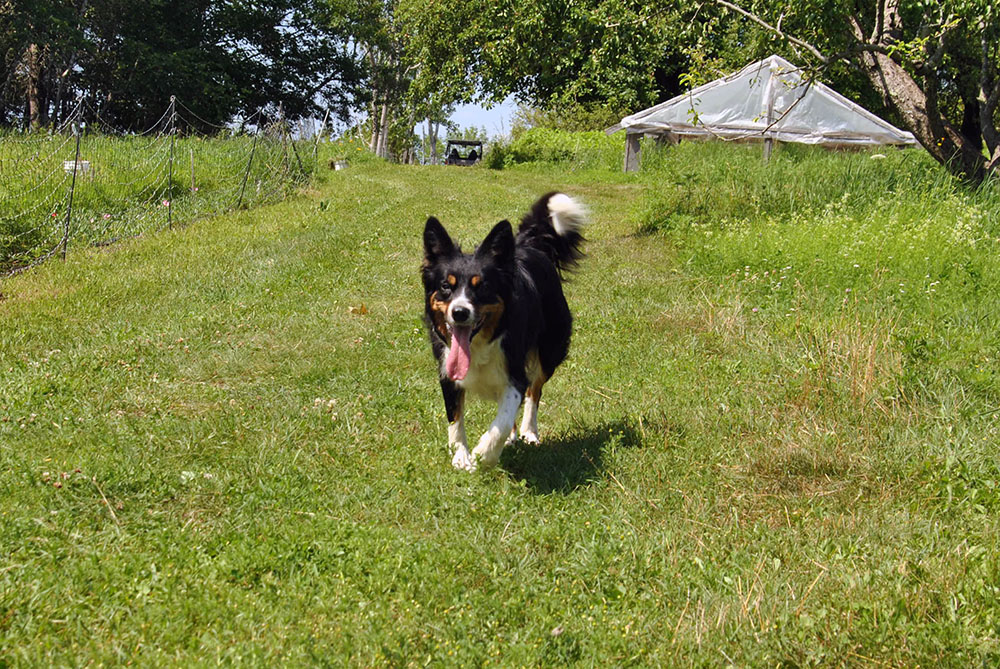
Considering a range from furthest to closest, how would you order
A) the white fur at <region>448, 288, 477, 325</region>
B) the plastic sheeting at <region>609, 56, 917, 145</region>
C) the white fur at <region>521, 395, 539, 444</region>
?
the plastic sheeting at <region>609, 56, 917, 145</region> → the white fur at <region>521, 395, 539, 444</region> → the white fur at <region>448, 288, 477, 325</region>

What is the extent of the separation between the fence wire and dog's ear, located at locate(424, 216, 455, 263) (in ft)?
20.1

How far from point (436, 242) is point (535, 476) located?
1397 mm

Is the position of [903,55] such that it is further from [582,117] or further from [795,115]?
[582,117]

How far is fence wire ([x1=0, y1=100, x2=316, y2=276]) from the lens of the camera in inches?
382

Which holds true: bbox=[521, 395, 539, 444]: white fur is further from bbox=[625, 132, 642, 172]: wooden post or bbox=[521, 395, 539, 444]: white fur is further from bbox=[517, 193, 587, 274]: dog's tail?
bbox=[625, 132, 642, 172]: wooden post

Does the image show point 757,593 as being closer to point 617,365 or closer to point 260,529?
point 260,529

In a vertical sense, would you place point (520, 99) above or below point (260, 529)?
above

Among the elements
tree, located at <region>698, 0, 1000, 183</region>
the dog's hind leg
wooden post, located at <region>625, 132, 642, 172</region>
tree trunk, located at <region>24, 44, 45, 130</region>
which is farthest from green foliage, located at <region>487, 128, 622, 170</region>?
the dog's hind leg

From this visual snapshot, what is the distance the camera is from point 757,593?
3182 mm

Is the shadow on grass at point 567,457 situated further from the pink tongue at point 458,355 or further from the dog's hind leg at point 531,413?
the pink tongue at point 458,355

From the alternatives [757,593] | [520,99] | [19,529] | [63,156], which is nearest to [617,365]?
[757,593]

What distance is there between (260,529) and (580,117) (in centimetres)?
3433

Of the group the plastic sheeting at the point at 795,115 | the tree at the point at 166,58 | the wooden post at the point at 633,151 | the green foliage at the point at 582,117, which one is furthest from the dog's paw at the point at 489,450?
the green foliage at the point at 582,117

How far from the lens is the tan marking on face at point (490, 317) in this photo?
14.2 feet
